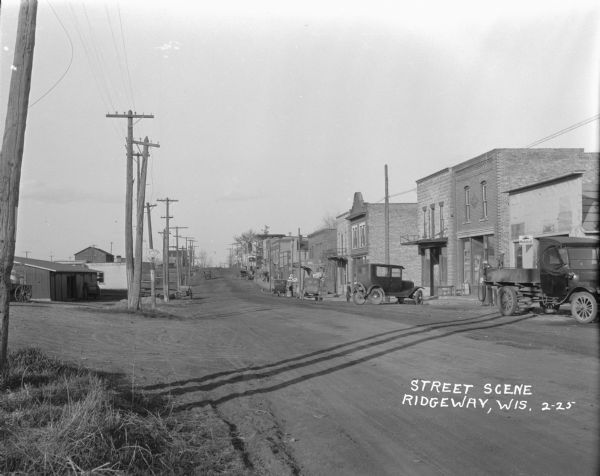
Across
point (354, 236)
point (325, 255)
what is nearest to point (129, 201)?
point (354, 236)

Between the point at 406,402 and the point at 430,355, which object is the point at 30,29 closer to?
the point at 406,402

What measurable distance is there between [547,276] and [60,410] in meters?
15.4

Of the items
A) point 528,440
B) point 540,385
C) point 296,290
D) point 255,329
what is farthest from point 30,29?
point 296,290

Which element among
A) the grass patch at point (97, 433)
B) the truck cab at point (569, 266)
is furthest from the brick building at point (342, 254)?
the grass patch at point (97, 433)

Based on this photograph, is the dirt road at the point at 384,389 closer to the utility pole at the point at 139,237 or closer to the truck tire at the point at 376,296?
the utility pole at the point at 139,237

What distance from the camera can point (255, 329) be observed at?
60.1 ft

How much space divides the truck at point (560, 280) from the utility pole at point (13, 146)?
47.6 ft

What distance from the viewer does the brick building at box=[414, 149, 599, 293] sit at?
99.4 ft

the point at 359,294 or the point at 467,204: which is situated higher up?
the point at 467,204

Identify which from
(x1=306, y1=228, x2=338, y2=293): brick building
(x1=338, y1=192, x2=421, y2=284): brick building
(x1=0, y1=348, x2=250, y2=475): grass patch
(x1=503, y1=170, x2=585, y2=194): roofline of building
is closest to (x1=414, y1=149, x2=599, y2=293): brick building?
(x1=503, y1=170, x2=585, y2=194): roofline of building

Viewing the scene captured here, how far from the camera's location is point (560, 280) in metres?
17.3

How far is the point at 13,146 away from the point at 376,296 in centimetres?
2486

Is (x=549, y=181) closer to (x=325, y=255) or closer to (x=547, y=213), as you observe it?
(x=547, y=213)

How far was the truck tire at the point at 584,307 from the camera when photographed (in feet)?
53.5
